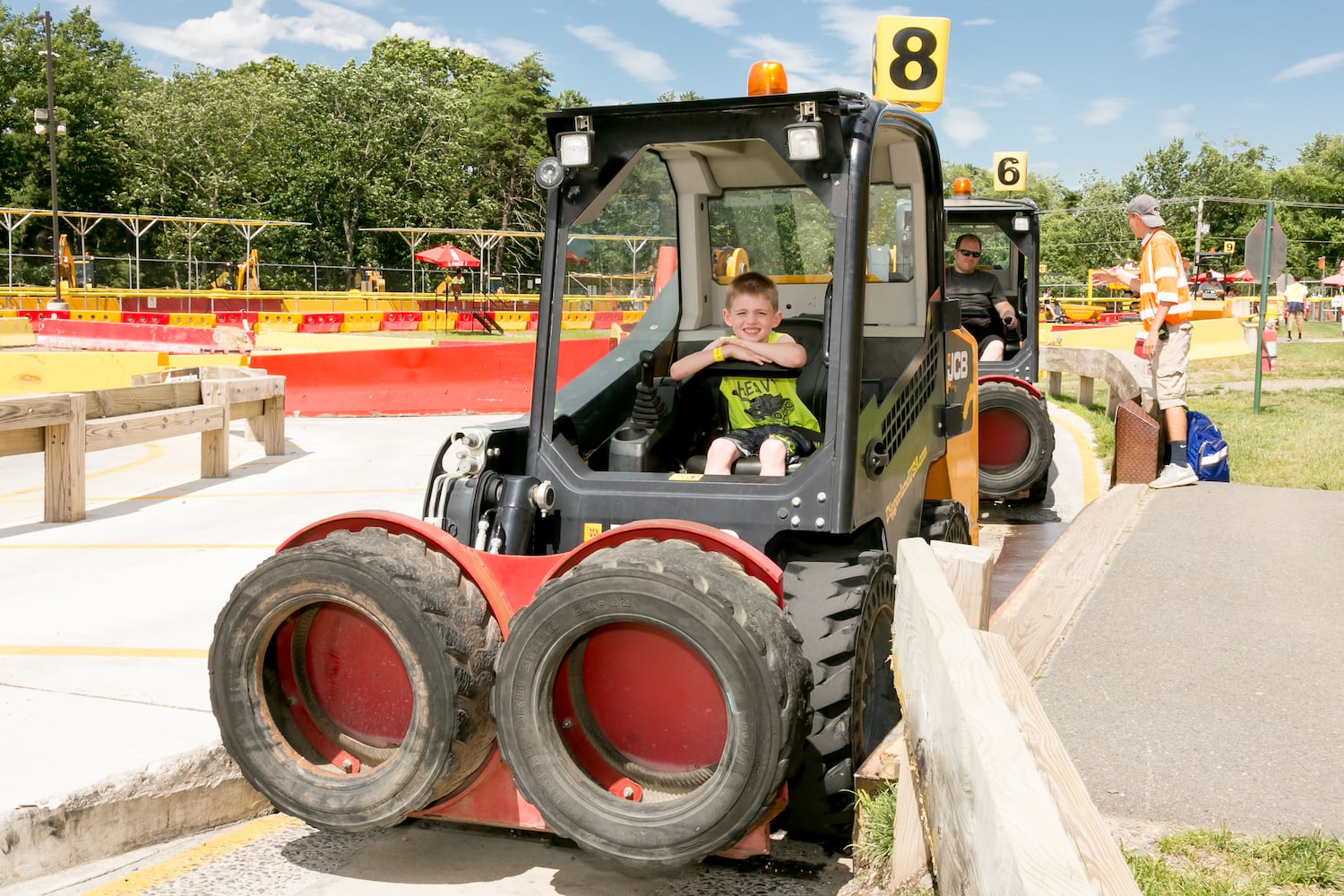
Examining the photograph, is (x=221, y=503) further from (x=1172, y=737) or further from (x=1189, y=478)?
(x=1172, y=737)

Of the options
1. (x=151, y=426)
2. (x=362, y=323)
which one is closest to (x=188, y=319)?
(x=362, y=323)

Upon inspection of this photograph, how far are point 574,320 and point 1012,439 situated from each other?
584 centimetres

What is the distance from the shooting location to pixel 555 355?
4.30 m

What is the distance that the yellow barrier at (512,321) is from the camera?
42438 millimetres

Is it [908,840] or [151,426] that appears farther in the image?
[151,426]

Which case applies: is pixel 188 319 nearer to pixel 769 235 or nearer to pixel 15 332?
pixel 15 332

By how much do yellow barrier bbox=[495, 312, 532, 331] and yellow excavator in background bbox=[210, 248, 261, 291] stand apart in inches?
346

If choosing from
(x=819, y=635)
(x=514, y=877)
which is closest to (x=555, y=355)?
(x=819, y=635)

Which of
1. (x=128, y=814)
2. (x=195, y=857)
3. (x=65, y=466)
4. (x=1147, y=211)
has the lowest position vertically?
(x=195, y=857)

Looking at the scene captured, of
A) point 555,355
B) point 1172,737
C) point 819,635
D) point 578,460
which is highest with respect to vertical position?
point 555,355

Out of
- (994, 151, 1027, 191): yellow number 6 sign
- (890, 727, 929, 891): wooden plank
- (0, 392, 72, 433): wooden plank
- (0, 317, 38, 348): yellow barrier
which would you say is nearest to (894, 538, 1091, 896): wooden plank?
(890, 727, 929, 891): wooden plank

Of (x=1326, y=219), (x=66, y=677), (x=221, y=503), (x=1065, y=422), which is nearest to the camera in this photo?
(x=66, y=677)

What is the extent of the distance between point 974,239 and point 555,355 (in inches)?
285

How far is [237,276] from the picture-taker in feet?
147
